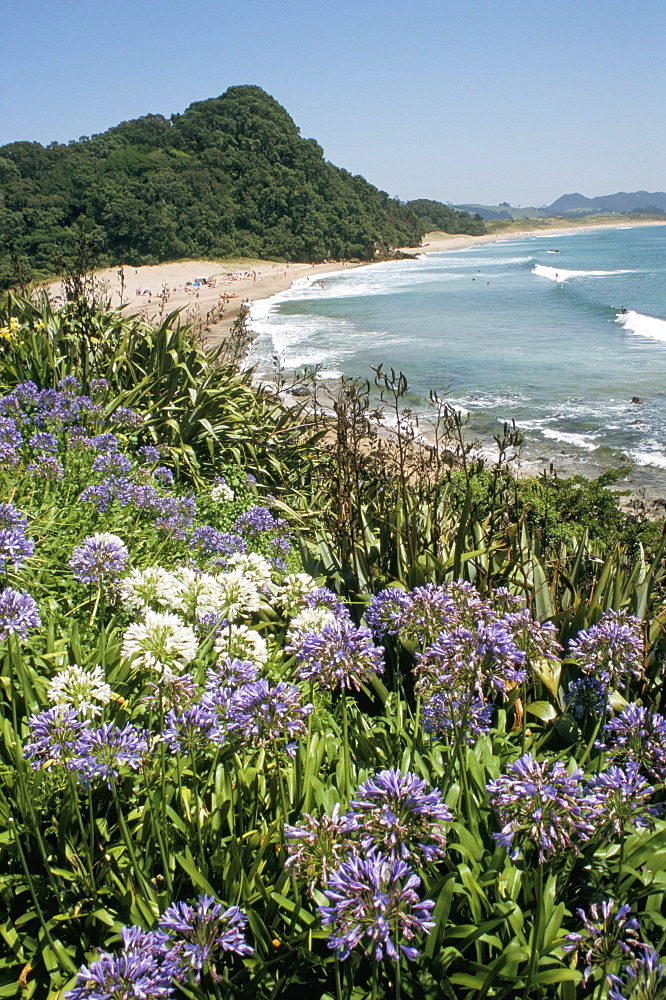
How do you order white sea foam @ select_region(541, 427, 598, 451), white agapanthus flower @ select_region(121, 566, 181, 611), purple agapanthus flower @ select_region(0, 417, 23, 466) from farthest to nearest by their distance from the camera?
white sea foam @ select_region(541, 427, 598, 451)
purple agapanthus flower @ select_region(0, 417, 23, 466)
white agapanthus flower @ select_region(121, 566, 181, 611)

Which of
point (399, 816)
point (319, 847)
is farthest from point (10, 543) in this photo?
point (399, 816)

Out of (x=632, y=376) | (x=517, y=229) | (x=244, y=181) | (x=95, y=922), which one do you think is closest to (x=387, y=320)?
(x=632, y=376)

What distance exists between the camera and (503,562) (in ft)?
13.2

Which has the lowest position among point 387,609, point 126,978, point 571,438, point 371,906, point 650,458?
point 650,458

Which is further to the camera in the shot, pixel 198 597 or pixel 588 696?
pixel 198 597

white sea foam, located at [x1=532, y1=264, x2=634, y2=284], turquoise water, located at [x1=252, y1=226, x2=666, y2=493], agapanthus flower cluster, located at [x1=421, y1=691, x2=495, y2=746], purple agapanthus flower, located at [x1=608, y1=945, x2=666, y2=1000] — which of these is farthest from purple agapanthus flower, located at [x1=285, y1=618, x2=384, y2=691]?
white sea foam, located at [x1=532, y1=264, x2=634, y2=284]

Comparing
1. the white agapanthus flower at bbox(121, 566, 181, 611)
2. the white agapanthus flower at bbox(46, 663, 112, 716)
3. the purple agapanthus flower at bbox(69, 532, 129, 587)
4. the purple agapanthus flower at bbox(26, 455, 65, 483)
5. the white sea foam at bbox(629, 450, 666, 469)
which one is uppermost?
the purple agapanthus flower at bbox(26, 455, 65, 483)

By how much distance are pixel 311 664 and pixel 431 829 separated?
0.58m

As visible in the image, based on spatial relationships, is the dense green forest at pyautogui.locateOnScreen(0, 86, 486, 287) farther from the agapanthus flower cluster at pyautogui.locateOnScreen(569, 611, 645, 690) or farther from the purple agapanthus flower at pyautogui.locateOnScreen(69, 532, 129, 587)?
the agapanthus flower cluster at pyautogui.locateOnScreen(569, 611, 645, 690)

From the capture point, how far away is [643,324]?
3241 centimetres

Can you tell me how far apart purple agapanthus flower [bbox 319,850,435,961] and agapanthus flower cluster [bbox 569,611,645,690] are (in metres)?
0.96

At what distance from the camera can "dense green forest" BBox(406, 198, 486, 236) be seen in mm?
140625

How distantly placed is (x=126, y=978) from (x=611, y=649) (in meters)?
1.46

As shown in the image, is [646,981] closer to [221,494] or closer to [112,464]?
[112,464]
